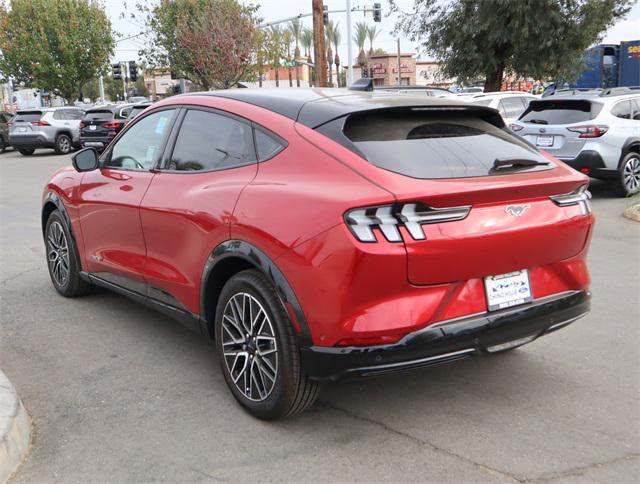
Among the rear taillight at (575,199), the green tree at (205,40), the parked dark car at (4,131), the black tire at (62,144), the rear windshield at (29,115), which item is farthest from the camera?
the green tree at (205,40)

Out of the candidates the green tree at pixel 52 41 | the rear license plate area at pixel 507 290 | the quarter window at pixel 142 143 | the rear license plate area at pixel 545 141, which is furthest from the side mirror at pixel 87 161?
the green tree at pixel 52 41

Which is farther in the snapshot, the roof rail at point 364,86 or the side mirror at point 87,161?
the side mirror at point 87,161

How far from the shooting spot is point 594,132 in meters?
10.1

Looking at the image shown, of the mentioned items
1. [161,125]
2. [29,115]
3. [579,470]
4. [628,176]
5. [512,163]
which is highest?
[29,115]

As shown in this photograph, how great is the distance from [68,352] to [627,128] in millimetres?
9236

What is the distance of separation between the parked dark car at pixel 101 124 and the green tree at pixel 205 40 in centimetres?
941

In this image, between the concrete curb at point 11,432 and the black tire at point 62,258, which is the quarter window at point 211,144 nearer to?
the concrete curb at point 11,432

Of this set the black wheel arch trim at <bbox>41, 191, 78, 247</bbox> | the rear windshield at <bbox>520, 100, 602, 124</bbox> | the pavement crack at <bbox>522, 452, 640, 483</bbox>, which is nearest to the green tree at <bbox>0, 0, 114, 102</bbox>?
the rear windshield at <bbox>520, 100, 602, 124</bbox>

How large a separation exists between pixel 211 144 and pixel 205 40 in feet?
98.8

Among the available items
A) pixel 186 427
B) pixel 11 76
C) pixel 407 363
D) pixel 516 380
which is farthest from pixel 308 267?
pixel 11 76

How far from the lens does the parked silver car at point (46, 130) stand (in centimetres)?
2408

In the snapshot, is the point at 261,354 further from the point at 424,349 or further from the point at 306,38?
the point at 306,38

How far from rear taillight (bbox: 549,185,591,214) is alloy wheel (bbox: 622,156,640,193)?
7.61 meters

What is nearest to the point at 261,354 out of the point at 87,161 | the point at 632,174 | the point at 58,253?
the point at 87,161
